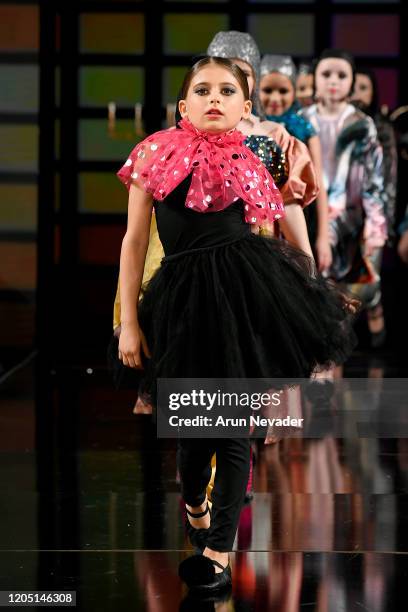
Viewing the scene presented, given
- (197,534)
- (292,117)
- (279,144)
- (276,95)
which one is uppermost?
(276,95)

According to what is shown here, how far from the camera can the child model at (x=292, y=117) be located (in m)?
6.62

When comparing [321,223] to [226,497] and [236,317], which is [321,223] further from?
[226,497]

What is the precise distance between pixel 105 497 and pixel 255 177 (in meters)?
1.43

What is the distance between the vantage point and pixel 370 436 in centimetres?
638

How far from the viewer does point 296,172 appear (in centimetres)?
551

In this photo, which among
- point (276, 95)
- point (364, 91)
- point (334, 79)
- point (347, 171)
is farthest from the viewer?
point (364, 91)

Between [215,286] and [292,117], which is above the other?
[292,117]

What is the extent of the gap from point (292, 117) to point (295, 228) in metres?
1.50

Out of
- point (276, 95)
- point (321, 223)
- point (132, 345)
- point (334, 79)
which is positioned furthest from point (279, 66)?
point (132, 345)

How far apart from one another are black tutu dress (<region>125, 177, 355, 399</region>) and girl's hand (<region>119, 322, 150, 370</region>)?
0.02m

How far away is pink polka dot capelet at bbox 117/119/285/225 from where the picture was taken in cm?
409

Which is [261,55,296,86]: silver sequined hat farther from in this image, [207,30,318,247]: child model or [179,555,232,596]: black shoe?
[179,555,232,596]: black shoe

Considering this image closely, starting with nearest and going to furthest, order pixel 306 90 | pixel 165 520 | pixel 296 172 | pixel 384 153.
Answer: pixel 165 520 < pixel 296 172 < pixel 306 90 < pixel 384 153
